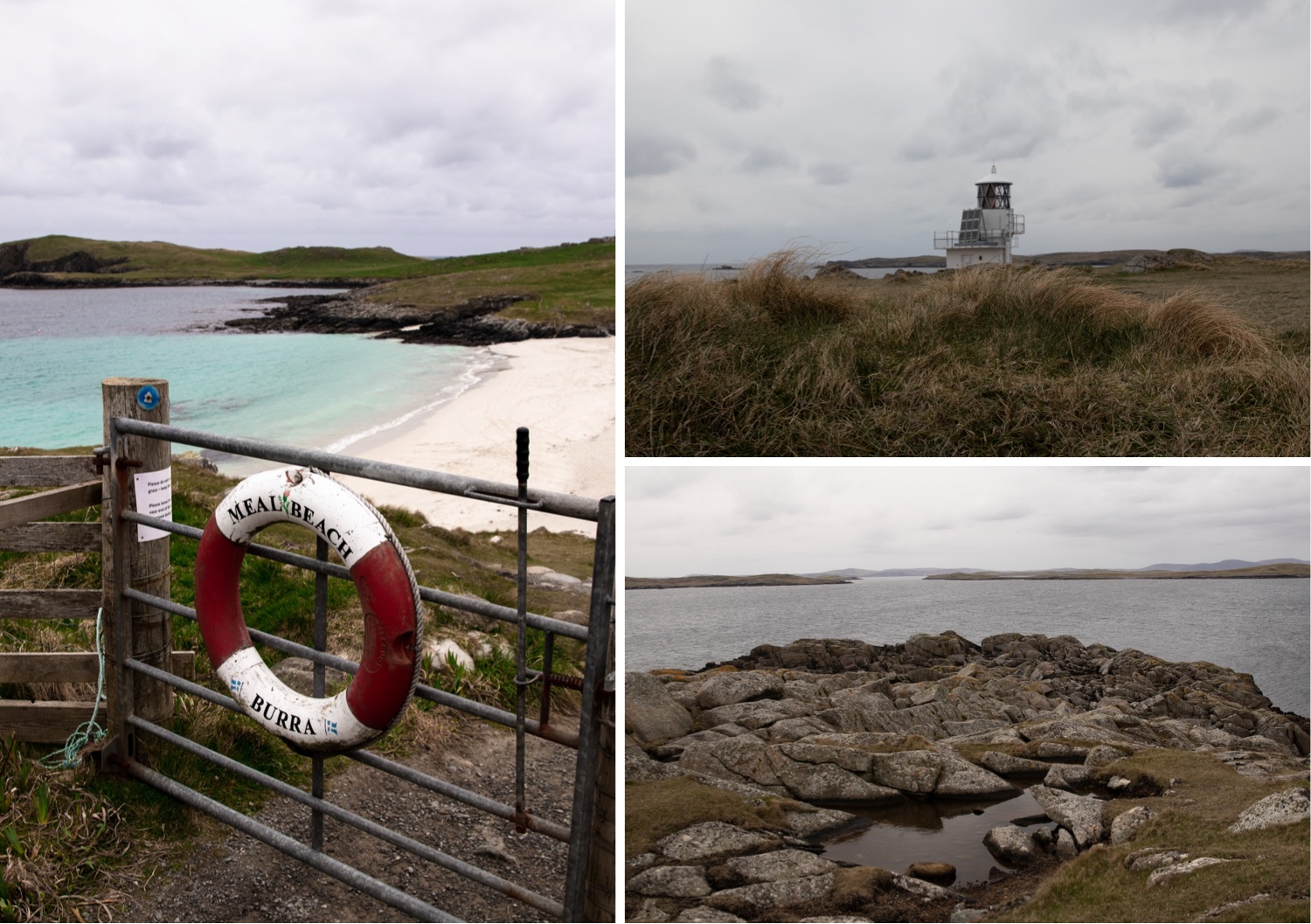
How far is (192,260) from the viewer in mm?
128125

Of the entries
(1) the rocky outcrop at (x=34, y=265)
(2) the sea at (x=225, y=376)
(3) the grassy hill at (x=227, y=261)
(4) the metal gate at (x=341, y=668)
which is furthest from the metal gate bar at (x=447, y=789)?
(1) the rocky outcrop at (x=34, y=265)

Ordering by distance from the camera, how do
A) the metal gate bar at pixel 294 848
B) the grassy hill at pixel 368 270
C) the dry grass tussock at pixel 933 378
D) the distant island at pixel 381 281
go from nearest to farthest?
the metal gate bar at pixel 294 848 → the dry grass tussock at pixel 933 378 → the distant island at pixel 381 281 → the grassy hill at pixel 368 270

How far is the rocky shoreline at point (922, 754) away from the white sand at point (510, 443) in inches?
345

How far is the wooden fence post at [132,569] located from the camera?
148 inches

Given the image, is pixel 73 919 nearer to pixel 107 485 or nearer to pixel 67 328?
pixel 107 485

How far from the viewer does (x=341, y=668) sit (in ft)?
9.61

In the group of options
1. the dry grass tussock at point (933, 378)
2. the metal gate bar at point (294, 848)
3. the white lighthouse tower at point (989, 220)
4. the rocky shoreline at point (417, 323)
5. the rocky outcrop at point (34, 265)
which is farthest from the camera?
the rocky outcrop at point (34, 265)

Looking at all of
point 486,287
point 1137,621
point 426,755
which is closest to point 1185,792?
point 1137,621

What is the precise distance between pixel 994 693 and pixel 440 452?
20225 mm

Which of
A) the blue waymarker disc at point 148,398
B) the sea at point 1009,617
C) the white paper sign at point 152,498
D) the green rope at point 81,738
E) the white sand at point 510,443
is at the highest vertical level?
the blue waymarker disc at point 148,398

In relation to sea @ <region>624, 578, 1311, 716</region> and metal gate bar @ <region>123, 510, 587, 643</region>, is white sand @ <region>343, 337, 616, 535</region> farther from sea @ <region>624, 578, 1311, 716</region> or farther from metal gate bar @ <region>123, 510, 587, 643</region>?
sea @ <region>624, 578, 1311, 716</region>

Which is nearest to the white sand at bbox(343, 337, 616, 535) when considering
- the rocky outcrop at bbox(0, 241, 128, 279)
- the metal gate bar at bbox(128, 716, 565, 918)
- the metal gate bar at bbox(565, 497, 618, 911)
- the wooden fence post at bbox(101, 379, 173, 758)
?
the wooden fence post at bbox(101, 379, 173, 758)

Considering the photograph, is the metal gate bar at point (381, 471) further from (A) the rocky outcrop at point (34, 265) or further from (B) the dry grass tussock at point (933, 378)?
(A) the rocky outcrop at point (34, 265)

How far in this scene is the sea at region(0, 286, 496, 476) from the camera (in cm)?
3066
